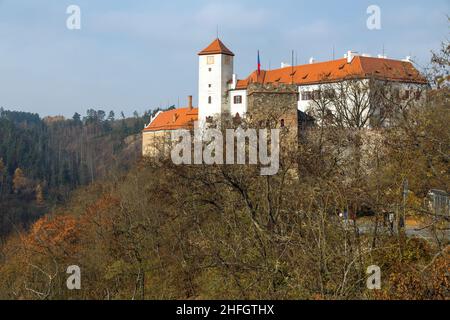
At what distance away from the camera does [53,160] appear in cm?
10450

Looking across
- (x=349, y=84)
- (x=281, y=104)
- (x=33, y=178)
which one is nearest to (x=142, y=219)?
(x=281, y=104)

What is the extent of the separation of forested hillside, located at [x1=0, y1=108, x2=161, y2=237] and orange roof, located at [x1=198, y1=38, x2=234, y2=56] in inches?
679

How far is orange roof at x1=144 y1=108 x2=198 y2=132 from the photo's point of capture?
5581 cm

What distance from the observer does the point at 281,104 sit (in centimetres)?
2883

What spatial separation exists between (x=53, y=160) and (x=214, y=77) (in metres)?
64.3

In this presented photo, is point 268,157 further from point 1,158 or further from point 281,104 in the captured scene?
point 1,158

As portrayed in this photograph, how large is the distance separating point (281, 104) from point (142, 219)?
→ 1212 centimetres

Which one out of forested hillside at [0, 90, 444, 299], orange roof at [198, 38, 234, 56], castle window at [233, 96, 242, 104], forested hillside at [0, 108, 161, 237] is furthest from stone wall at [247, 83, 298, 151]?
forested hillside at [0, 108, 161, 237]

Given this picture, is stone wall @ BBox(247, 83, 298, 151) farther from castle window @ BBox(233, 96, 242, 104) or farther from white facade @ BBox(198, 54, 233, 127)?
white facade @ BBox(198, 54, 233, 127)

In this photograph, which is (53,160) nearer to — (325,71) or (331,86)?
(325,71)

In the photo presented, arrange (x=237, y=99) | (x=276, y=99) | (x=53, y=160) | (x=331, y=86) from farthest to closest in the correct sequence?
(x=53, y=160) → (x=237, y=99) → (x=331, y=86) → (x=276, y=99)

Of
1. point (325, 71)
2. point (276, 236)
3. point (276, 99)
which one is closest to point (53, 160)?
point (325, 71)

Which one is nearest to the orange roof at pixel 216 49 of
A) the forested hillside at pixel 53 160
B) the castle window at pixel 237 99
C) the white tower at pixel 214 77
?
the white tower at pixel 214 77

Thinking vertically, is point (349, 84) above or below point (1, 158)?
above
